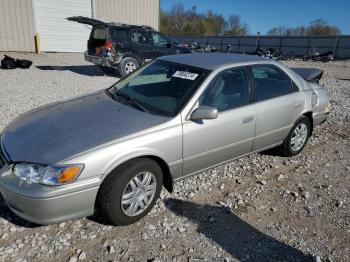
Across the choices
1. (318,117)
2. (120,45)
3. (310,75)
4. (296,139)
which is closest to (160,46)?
(120,45)

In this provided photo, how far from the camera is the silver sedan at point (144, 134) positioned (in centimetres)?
257

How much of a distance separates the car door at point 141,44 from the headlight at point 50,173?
31.7 ft

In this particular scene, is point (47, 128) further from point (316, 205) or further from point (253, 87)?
point (316, 205)

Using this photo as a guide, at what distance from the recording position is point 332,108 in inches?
303

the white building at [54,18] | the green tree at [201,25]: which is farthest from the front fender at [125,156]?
the green tree at [201,25]

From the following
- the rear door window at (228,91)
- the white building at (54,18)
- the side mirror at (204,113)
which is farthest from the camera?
the white building at (54,18)

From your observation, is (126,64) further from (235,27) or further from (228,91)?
(235,27)

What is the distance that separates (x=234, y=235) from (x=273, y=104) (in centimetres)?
186

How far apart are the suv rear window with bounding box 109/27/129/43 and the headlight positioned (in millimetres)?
9408

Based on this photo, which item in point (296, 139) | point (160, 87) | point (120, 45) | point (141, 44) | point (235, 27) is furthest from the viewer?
point (235, 27)

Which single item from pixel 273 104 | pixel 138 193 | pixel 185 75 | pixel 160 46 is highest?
pixel 160 46

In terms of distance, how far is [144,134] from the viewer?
2910mm

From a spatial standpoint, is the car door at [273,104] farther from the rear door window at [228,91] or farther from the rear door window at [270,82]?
the rear door window at [228,91]

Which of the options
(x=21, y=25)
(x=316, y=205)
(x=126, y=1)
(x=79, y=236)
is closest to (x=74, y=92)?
(x=79, y=236)
